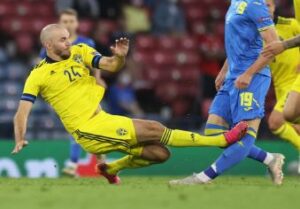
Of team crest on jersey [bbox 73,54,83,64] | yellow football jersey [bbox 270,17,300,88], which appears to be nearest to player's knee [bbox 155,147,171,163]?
team crest on jersey [bbox 73,54,83,64]

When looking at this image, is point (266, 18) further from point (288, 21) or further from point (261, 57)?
point (288, 21)

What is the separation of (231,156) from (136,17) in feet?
28.3

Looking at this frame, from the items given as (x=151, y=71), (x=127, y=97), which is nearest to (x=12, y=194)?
(x=127, y=97)

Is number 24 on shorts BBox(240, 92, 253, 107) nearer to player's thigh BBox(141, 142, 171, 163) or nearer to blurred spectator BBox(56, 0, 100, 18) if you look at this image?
player's thigh BBox(141, 142, 171, 163)

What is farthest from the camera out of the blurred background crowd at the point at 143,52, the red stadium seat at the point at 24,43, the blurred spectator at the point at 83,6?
the blurred spectator at the point at 83,6

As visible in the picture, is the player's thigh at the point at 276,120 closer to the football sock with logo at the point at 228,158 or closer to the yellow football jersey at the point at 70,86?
the football sock with logo at the point at 228,158

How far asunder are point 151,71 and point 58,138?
305cm

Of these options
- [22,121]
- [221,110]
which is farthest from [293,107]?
[22,121]

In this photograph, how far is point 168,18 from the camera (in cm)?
1850

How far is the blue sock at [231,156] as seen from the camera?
998 centimetres

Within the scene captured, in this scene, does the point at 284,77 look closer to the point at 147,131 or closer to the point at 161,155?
the point at 161,155

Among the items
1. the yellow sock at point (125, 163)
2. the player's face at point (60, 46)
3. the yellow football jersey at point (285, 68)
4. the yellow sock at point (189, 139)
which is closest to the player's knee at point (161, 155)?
the yellow sock at point (125, 163)

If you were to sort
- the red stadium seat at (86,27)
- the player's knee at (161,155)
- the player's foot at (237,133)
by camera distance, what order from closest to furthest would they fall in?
1. the player's foot at (237,133)
2. the player's knee at (161,155)
3. the red stadium seat at (86,27)

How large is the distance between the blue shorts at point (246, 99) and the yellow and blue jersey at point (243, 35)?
11 centimetres
